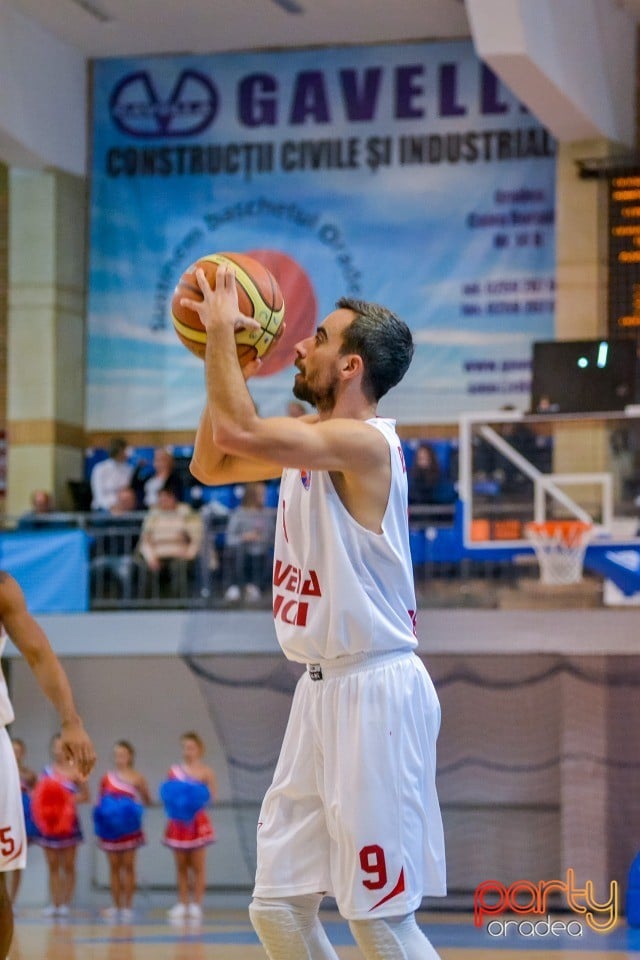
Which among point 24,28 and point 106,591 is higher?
point 24,28

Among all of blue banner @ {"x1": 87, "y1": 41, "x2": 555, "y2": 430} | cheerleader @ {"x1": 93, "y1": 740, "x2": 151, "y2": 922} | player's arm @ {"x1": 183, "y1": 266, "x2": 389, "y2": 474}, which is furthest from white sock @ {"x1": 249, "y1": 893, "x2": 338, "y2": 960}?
blue banner @ {"x1": 87, "y1": 41, "x2": 555, "y2": 430}

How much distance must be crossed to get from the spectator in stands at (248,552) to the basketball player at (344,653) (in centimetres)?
990

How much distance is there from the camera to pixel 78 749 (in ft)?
17.2

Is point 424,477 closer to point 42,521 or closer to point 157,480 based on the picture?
point 157,480

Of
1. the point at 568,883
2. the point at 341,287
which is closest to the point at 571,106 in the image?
the point at 341,287

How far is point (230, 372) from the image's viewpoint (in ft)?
13.1

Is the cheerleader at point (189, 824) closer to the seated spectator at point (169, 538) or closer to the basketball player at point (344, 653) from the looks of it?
the seated spectator at point (169, 538)

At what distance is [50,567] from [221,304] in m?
10.4

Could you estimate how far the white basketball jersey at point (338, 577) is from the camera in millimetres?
4133

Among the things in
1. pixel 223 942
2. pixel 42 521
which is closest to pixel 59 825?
pixel 223 942

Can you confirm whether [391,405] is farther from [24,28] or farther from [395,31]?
[24,28]

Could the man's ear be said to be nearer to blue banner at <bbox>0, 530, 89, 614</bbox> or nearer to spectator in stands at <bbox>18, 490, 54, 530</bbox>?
blue banner at <bbox>0, 530, 89, 614</bbox>

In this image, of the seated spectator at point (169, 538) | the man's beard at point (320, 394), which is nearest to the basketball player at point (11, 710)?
the man's beard at point (320, 394)

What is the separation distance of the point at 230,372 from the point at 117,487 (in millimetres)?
12680
